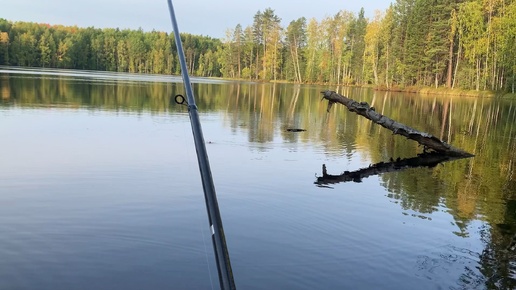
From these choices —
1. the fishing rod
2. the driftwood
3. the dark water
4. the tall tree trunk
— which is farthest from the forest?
the fishing rod

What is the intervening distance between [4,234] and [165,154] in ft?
25.6

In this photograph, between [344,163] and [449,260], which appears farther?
[344,163]

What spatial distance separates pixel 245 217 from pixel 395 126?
928 centimetres

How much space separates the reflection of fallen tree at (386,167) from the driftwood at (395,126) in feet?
1.10

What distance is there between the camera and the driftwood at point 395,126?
16.3m

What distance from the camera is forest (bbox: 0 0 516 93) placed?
73375 millimetres

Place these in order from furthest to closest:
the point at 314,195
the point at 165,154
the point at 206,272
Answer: the point at 165,154 < the point at 314,195 < the point at 206,272

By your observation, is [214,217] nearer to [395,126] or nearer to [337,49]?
[395,126]

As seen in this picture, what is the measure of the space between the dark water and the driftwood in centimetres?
104

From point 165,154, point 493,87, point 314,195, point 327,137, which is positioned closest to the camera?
point 314,195

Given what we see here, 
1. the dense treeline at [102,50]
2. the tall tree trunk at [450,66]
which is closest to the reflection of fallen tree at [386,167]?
the tall tree trunk at [450,66]

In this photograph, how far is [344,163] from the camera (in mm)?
15359

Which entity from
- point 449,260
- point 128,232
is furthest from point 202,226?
point 449,260

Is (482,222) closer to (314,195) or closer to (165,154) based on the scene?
(314,195)
